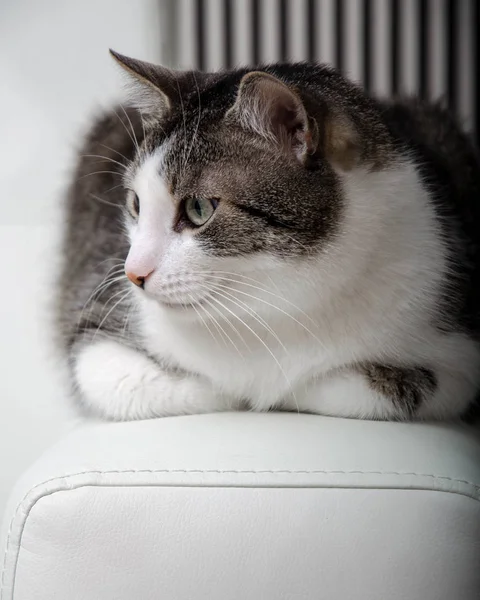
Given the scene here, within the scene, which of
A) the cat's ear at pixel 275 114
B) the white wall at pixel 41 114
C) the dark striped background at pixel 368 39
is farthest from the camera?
the white wall at pixel 41 114

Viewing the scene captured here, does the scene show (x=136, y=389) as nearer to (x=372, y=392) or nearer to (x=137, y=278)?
(x=137, y=278)

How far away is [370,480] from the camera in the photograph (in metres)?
0.63

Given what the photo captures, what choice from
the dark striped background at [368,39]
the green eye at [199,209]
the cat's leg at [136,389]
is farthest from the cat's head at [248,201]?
the dark striped background at [368,39]

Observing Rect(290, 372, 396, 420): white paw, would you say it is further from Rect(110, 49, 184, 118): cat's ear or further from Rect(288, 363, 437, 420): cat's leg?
Rect(110, 49, 184, 118): cat's ear

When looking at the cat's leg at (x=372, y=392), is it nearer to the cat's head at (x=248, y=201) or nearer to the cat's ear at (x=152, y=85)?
the cat's head at (x=248, y=201)

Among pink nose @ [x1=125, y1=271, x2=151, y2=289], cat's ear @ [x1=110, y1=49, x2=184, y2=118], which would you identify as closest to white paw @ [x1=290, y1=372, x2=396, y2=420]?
pink nose @ [x1=125, y1=271, x2=151, y2=289]

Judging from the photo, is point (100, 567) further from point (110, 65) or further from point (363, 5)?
point (110, 65)

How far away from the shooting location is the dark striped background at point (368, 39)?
3.53 feet

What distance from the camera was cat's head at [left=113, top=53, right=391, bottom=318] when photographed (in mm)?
785

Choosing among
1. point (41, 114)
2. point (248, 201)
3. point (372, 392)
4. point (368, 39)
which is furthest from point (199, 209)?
point (41, 114)

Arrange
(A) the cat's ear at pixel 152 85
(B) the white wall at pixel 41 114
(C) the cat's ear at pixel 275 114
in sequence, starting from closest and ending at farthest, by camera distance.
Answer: (C) the cat's ear at pixel 275 114, (A) the cat's ear at pixel 152 85, (B) the white wall at pixel 41 114

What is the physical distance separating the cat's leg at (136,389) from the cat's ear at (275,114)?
1.01 feet

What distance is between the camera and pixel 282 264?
2.60 ft

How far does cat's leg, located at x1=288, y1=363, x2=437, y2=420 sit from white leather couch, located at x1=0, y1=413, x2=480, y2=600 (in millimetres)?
169
